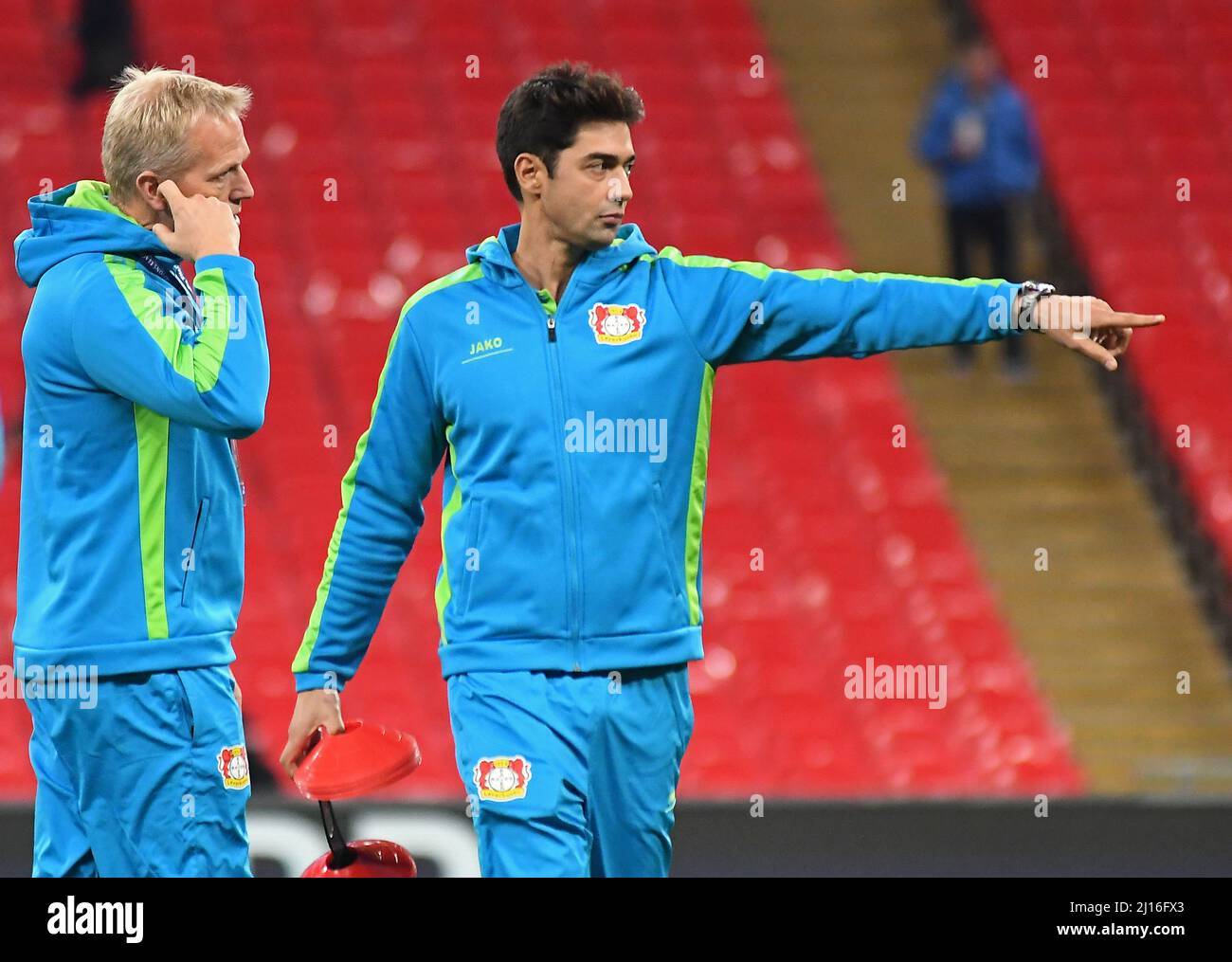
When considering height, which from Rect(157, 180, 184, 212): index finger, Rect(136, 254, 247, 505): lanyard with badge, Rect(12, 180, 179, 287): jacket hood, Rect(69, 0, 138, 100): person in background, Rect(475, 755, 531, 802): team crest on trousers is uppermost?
Rect(69, 0, 138, 100): person in background

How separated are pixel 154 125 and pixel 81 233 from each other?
0.21 metres

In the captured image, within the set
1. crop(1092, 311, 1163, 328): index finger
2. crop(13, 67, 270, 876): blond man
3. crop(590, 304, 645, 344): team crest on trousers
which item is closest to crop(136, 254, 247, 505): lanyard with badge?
crop(13, 67, 270, 876): blond man

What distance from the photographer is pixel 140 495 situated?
10.5 feet

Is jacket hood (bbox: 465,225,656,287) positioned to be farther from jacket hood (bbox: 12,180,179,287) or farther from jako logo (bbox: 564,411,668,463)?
jacket hood (bbox: 12,180,179,287)

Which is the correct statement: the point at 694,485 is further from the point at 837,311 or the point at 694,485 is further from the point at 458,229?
the point at 458,229

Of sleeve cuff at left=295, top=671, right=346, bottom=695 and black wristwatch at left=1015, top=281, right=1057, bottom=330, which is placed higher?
black wristwatch at left=1015, top=281, right=1057, bottom=330

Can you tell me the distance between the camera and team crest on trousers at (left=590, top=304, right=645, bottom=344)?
3365mm

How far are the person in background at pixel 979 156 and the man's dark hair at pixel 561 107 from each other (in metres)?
4.98

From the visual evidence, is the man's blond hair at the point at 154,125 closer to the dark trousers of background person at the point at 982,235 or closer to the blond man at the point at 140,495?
the blond man at the point at 140,495

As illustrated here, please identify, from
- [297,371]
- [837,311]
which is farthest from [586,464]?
[297,371]

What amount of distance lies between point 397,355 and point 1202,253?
234 inches
